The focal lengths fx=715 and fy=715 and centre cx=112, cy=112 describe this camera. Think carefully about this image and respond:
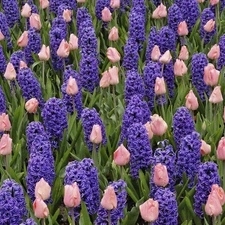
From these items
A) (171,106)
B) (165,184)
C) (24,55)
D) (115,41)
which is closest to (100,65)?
(115,41)

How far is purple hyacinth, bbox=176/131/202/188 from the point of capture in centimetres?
385

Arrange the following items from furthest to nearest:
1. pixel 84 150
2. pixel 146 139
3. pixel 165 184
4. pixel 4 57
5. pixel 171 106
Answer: pixel 4 57, pixel 171 106, pixel 84 150, pixel 146 139, pixel 165 184

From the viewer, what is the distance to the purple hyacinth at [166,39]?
216 inches

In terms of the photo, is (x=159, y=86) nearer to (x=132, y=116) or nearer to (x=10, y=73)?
(x=132, y=116)

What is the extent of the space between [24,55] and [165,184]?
2.30 metres

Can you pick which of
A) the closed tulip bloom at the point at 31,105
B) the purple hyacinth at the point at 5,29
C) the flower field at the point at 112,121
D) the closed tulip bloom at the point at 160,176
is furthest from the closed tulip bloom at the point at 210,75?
the purple hyacinth at the point at 5,29

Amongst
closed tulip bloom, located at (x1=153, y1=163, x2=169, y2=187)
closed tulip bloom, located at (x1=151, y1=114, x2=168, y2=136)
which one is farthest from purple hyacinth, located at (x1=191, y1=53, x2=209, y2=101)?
closed tulip bloom, located at (x1=153, y1=163, x2=169, y2=187)

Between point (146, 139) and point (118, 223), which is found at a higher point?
point (146, 139)

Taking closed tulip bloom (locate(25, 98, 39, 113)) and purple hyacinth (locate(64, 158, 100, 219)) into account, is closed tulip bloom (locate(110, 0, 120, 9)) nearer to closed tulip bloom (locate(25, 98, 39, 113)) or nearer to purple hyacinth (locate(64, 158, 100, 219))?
closed tulip bloom (locate(25, 98, 39, 113))

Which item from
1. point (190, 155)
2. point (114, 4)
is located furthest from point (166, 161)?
point (114, 4)

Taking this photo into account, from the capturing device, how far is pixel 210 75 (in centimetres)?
464

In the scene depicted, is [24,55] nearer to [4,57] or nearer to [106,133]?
[4,57]

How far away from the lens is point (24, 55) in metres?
5.56

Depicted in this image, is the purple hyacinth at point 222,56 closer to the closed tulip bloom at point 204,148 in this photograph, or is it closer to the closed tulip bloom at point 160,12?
the closed tulip bloom at point 160,12
